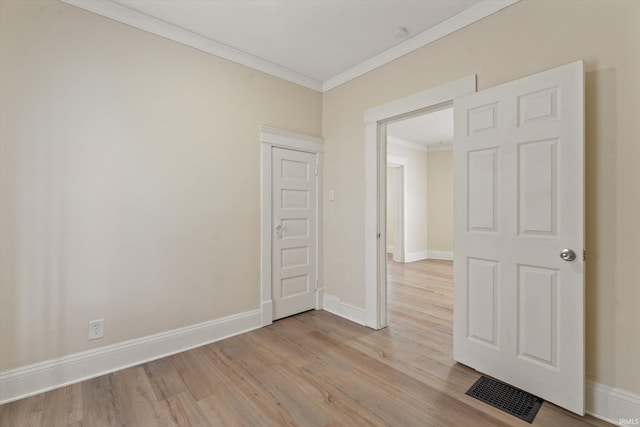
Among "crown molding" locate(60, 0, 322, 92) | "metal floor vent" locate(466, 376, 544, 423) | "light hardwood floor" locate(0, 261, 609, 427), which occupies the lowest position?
"light hardwood floor" locate(0, 261, 609, 427)

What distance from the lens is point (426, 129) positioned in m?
5.63

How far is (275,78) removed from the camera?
3217mm

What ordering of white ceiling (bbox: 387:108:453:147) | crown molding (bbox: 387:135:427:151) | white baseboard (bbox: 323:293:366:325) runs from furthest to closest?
crown molding (bbox: 387:135:427:151) → white ceiling (bbox: 387:108:453:147) → white baseboard (bbox: 323:293:366:325)

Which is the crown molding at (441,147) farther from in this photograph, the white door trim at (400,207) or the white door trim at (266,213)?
the white door trim at (266,213)

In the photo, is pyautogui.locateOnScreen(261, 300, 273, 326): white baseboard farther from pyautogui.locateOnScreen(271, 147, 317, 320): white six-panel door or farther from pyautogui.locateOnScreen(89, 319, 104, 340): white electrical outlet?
pyautogui.locateOnScreen(89, 319, 104, 340): white electrical outlet

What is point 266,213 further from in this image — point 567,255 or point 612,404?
point 612,404

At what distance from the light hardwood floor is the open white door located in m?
0.27

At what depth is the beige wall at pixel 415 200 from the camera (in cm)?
682

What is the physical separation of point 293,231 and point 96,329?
194 centimetres

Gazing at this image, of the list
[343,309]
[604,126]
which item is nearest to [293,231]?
[343,309]

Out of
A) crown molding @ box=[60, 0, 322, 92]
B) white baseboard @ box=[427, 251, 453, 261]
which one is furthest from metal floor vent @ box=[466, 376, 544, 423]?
white baseboard @ box=[427, 251, 453, 261]

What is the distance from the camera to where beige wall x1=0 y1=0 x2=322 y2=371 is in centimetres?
192

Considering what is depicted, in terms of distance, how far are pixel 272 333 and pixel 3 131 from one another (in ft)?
8.44

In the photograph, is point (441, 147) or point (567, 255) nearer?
point (567, 255)
